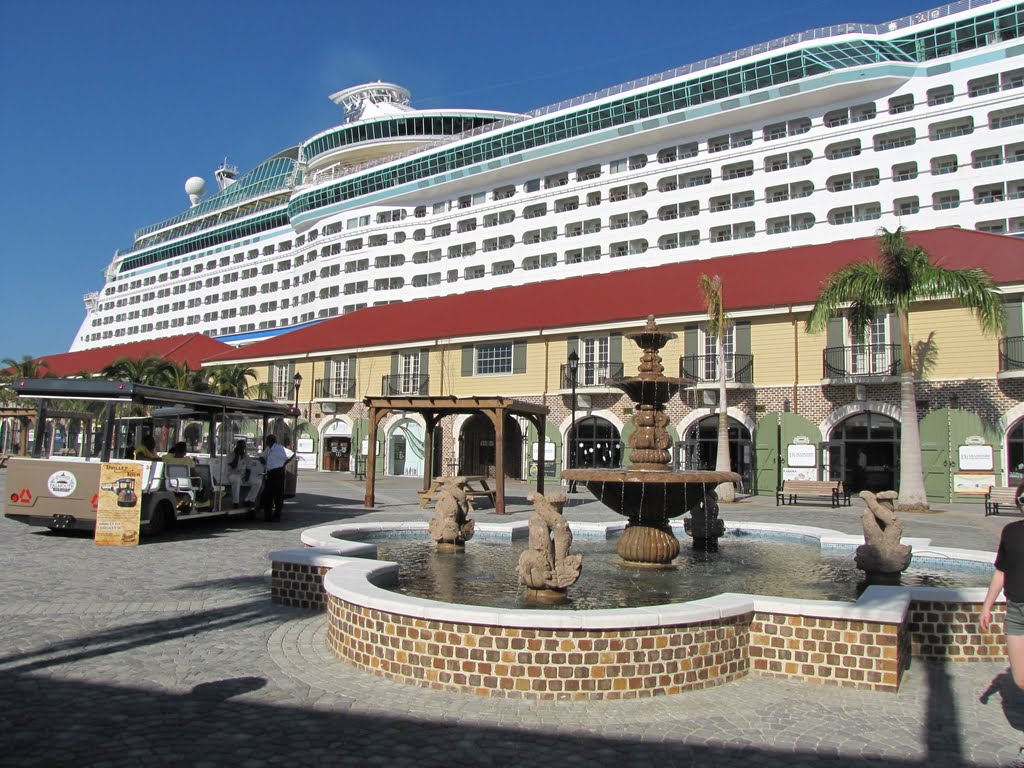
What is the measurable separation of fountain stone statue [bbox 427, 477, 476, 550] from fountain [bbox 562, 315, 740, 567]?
A: 68.1 inches

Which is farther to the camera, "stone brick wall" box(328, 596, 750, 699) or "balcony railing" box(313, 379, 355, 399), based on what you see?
"balcony railing" box(313, 379, 355, 399)

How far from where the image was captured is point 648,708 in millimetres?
5531

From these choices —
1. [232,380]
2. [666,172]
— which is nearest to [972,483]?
[666,172]

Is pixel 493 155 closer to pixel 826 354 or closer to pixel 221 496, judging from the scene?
pixel 826 354

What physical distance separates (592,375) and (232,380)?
21618 millimetres

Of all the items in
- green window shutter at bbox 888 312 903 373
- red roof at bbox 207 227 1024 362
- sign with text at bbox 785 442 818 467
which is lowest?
sign with text at bbox 785 442 818 467

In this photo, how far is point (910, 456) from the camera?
69.7 ft

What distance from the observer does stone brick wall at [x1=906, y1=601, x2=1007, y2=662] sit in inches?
272

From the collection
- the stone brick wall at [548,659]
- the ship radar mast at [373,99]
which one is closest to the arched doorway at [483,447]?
the stone brick wall at [548,659]

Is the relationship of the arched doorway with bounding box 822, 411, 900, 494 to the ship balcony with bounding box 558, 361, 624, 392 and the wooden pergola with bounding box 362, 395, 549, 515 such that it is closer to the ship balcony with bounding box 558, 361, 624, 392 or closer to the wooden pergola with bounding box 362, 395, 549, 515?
the ship balcony with bounding box 558, 361, 624, 392

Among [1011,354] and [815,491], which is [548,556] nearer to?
[815,491]

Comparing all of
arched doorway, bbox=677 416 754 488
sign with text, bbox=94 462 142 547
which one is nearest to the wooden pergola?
sign with text, bbox=94 462 142 547

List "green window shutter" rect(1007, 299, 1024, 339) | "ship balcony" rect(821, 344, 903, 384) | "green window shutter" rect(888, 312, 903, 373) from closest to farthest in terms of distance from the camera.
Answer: "green window shutter" rect(1007, 299, 1024, 339)
"green window shutter" rect(888, 312, 903, 373)
"ship balcony" rect(821, 344, 903, 384)

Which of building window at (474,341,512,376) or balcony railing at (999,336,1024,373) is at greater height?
building window at (474,341,512,376)
